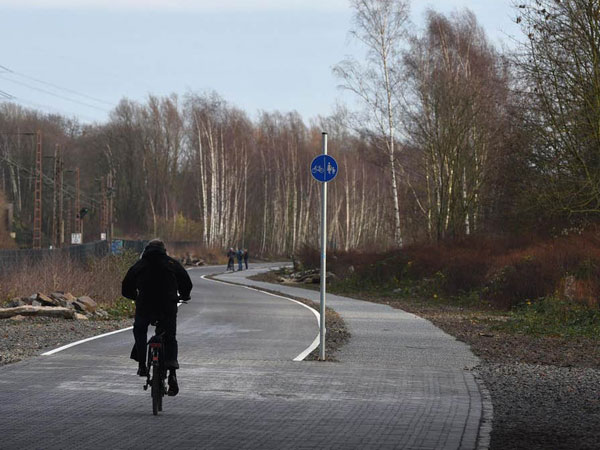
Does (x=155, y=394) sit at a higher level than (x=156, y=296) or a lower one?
lower

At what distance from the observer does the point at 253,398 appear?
10.4m

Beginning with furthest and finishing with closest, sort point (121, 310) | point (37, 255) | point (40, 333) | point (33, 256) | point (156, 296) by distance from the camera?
point (37, 255), point (33, 256), point (121, 310), point (40, 333), point (156, 296)

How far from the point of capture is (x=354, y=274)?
143 ft

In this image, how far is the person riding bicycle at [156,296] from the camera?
9.67 m

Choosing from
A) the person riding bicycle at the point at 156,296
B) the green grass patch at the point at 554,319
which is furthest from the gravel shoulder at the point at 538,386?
the person riding bicycle at the point at 156,296

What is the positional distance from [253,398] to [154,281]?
A: 1.71 metres

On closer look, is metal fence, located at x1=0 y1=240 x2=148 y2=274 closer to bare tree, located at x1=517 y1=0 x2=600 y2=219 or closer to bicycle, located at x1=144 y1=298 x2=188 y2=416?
bare tree, located at x1=517 y1=0 x2=600 y2=219

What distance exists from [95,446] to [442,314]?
798 inches

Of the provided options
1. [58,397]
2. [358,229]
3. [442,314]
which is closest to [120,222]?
[358,229]

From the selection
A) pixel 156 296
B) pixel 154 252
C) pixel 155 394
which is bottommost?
pixel 155 394

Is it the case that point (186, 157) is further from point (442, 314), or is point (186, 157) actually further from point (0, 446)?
point (0, 446)

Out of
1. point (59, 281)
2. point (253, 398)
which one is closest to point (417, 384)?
point (253, 398)

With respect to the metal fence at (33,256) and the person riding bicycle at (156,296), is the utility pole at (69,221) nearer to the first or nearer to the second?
the metal fence at (33,256)

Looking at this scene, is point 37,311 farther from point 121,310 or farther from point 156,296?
point 156,296
